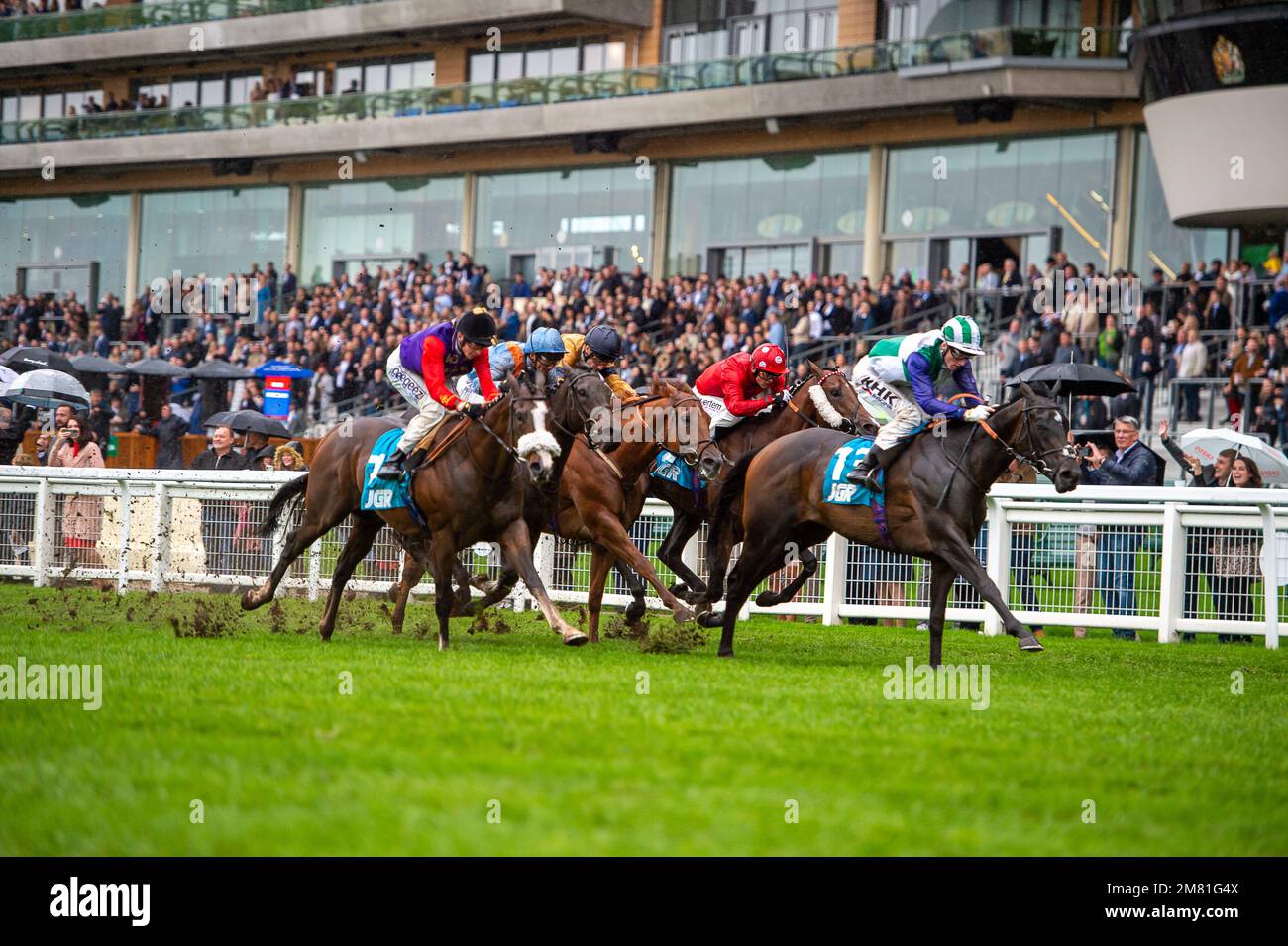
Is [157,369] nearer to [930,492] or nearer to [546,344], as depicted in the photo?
[546,344]

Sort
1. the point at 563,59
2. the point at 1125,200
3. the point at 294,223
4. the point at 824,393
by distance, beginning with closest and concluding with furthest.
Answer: the point at 824,393
the point at 1125,200
the point at 563,59
the point at 294,223

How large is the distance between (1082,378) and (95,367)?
16.2 m

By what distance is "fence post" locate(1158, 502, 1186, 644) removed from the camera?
12.4m

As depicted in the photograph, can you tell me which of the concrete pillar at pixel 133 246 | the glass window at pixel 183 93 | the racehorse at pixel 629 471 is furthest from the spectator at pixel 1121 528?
the glass window at pixel 183 93

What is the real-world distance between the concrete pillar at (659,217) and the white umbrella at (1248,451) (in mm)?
19571

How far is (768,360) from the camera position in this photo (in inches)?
441

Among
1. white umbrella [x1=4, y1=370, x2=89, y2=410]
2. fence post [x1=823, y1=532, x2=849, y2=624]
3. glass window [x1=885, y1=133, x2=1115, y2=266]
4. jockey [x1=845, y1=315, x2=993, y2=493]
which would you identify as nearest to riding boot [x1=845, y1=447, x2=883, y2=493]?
jockey [x1=845, y1=315, x2=993, y2=493]

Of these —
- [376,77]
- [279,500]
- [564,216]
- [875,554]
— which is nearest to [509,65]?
[376,77]

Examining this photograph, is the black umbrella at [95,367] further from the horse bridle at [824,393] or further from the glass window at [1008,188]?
the horse bridle at [824,393]

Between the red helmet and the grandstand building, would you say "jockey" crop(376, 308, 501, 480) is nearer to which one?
the red helmet

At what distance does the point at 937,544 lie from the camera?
9586 millimetres

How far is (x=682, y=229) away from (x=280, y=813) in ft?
96.4

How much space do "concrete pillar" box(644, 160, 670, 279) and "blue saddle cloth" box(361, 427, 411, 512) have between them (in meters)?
22.9

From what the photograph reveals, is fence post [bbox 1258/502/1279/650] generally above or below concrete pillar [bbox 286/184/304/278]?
below
